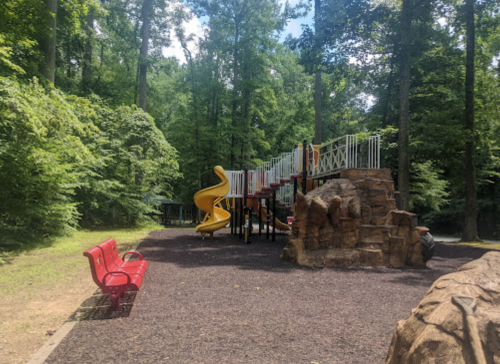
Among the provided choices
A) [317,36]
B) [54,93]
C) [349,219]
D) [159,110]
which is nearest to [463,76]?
[317,36]

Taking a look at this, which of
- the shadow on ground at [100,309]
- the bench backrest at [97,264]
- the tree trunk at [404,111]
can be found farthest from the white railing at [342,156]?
the bench backrest at [97,264]

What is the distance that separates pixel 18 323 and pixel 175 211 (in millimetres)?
39106

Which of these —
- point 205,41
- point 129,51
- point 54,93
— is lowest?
point 54,93

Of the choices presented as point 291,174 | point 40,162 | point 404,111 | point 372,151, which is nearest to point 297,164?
point 291,174

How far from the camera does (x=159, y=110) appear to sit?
32.5 meters

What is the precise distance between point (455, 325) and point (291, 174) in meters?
11.7

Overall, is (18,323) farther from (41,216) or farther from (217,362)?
(41,216)

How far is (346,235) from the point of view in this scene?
9.20 m

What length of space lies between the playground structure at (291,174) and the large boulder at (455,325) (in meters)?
8.32

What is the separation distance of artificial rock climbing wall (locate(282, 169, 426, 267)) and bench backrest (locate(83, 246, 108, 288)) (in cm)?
516

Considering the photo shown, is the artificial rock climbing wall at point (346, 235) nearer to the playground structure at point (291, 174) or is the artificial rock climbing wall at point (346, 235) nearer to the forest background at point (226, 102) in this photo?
the playground structure at point (291, 174)

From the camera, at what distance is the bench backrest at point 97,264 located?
4.48 m

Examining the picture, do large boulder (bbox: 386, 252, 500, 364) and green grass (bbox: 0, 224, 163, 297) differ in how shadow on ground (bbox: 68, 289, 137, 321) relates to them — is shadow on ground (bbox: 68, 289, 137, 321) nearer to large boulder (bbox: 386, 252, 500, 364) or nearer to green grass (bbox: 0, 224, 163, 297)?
green grass (bbox: 0, 224, 163, 297)

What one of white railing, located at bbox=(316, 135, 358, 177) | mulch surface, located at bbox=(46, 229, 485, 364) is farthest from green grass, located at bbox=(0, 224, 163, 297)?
white railing, located at bbox=(316, 135, 358, 177)
